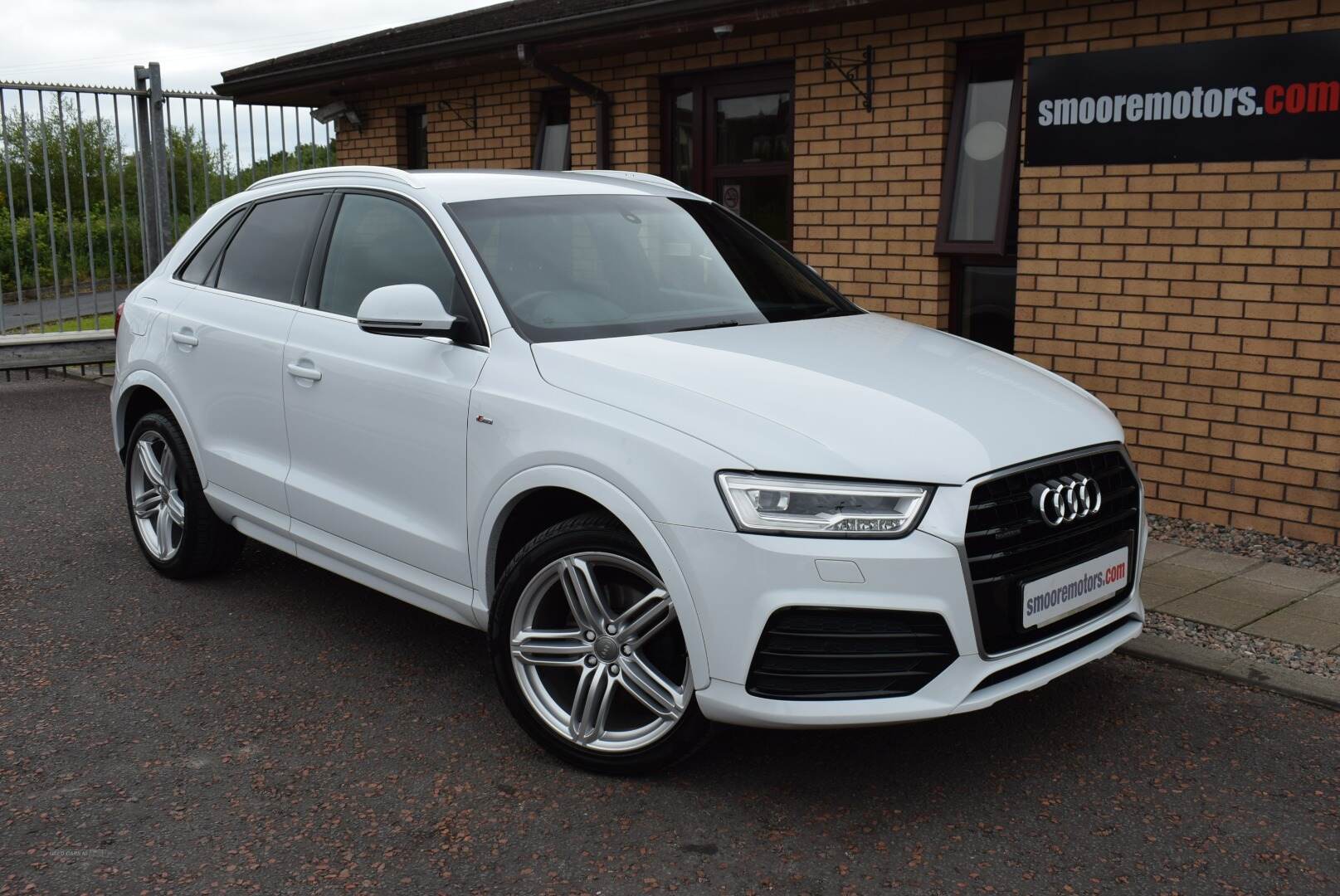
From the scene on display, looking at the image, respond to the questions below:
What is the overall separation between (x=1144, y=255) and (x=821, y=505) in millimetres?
4145

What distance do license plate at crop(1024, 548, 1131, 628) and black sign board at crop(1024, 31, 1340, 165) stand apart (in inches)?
127

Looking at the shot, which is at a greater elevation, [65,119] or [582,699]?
[65,119]

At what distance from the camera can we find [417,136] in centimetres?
1217

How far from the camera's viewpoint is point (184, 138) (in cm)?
1380

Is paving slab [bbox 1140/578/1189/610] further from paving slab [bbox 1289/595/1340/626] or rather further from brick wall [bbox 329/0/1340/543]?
brick wall [bbox 329/0/1340/543]

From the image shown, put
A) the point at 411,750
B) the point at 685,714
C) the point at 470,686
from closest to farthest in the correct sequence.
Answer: the point at 685,714, the point at 411,750, the point at 470,686

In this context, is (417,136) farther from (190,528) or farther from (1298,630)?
(1298,630)

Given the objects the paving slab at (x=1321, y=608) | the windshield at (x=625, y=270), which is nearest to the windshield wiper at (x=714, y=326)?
the windshield at (x=625, y=270)

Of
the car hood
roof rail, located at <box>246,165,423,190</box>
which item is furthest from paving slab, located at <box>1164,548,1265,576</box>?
roof rail, located at <box>246,165,423,190</box>

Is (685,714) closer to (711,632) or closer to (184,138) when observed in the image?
(711,632)

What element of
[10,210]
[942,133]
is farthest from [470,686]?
[10,210]

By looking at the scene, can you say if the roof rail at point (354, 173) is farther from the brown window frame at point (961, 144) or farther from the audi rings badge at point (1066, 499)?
the brown window frame at point (961, 144)

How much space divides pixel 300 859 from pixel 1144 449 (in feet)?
16.6

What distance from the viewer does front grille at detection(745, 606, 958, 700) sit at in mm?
3350
